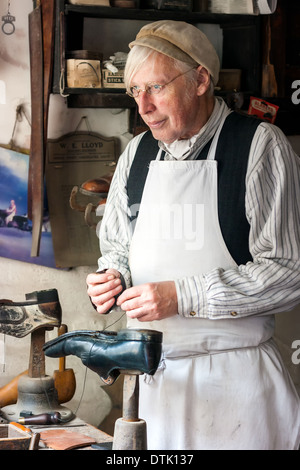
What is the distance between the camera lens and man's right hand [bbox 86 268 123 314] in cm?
212

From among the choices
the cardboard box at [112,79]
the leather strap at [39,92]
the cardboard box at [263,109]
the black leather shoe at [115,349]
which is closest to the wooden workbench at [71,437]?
the black leather shoe at [115,349]

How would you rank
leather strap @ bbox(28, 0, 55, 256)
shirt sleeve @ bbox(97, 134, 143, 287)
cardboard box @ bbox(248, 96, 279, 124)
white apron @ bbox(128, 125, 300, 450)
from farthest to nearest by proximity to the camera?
cardboard box @ bbox(248, 96, 279, 124), leather strap @ bbox(28, 0, 55, 256), shirt sleeve @ bbox(97, 134, 143, 287), white apron @ bbox(128, 125, 300, 450)

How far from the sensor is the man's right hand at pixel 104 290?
2.12 metres

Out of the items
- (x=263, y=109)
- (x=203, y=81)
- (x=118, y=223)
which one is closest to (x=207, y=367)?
(x=118, y=223)

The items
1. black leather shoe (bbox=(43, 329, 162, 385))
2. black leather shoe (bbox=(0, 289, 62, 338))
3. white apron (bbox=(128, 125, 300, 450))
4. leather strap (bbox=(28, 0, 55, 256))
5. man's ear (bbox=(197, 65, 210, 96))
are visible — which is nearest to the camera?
black leather shoe (bbox=(43, 329, 162, 385))

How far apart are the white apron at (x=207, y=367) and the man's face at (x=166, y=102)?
0.12 meters

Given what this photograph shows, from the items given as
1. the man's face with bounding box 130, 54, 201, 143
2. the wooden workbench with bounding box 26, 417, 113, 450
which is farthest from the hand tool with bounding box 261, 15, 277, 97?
the wooden workbench with bounding box 26, 417, 113, 450

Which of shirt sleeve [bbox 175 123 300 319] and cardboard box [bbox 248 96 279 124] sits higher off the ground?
cardboard box [bbox 248 96 279 124]

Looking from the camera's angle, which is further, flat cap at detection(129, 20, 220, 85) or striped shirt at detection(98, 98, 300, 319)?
flat cap at detection(129, 20, 220, 85)

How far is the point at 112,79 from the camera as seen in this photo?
3.09 m

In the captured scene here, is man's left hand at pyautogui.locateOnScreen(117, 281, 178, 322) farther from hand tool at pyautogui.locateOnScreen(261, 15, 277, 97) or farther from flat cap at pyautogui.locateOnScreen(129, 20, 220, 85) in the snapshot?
hand tool at pyautogui.locateOnScreen(261, 15, 277, 97)

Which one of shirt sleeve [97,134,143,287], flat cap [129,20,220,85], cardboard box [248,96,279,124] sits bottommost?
shirt sleeve [97,134,143,287]

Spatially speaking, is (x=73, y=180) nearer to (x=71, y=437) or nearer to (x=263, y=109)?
(x=263, y=109)

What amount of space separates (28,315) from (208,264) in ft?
2.48
